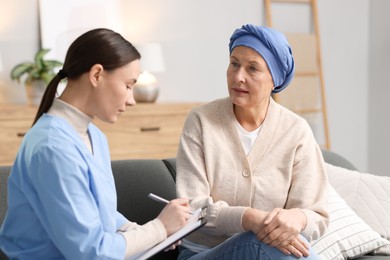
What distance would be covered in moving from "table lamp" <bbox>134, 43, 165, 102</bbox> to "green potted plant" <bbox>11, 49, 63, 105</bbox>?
0.57 metres

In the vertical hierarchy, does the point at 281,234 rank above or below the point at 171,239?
below

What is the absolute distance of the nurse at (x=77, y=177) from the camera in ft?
6.24

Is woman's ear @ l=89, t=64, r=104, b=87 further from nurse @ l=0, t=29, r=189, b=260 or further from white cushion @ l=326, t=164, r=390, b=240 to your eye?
white cushion @ l=326, t=164, r=390, b=240

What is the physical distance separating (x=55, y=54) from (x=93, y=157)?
3.39m

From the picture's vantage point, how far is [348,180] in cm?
326

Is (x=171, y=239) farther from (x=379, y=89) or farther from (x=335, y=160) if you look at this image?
(x=379, y=89)

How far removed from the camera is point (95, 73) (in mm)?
2018

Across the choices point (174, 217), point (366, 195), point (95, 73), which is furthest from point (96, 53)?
point (366, 195)

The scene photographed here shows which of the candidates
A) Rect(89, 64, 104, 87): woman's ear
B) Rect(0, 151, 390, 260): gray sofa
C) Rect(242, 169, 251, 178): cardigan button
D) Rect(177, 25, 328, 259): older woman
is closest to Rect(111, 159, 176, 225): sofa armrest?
Rect(0, 151, 390, 260): gray sofa

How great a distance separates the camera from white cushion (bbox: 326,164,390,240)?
3.15m

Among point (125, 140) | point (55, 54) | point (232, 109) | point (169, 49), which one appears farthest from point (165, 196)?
point (169, 49)

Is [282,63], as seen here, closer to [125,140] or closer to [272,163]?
[272,163]

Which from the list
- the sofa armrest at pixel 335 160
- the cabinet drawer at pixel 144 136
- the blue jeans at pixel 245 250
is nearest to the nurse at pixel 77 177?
the blue jeans at pixel 245 250

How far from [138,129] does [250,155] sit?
243 centimetres
